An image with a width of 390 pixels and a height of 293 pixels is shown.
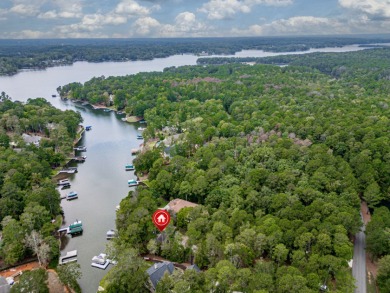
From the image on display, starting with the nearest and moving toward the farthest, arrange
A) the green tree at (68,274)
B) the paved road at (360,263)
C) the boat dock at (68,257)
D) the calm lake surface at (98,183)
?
the green tree at (68,274), the paved road at (360,263), the boat dock at (68,257), the calm lake surface at (98,183)

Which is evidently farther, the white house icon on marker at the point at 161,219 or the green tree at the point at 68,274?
the white house icon on marker at the point at 161,219

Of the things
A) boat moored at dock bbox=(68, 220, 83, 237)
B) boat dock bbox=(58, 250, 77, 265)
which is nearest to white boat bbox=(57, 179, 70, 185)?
boat moored at dock bbox=(68, 220, 83, 237)

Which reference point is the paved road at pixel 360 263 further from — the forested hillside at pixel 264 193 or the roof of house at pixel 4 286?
the roof of house at pixel 4 286

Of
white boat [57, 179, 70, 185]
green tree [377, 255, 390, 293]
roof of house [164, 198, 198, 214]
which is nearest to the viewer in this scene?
green tree [377, 255, 390, 293]

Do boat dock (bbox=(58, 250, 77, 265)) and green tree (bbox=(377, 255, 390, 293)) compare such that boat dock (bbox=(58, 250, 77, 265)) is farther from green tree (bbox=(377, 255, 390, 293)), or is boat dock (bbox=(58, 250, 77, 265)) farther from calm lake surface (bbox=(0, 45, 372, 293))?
green tree (bbox=(377, 255, 390, 293))

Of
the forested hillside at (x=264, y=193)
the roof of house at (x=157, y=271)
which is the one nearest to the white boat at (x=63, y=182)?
the forested hillside at (x=264, y=193)

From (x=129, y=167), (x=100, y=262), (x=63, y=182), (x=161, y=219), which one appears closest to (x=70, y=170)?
(x=63, y=182)
